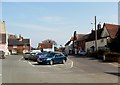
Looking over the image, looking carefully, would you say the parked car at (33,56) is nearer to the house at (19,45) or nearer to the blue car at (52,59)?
the blue car at (52,59)

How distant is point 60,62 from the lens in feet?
133

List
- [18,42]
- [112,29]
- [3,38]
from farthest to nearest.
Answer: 1. [18,42]
2. [3,38]
3. [112,29]

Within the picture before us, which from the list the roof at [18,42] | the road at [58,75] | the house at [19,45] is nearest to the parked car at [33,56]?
the road at [58,75]

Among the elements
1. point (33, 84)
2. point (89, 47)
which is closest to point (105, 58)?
point (33, 84)

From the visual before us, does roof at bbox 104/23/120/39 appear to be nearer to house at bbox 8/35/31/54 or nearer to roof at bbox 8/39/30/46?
house at bbox 8/35/31/54

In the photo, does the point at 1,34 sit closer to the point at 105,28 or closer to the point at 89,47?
the point at 89,47

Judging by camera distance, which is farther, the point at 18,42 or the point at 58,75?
the point at 18,42

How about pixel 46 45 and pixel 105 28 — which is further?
pixel 46 45

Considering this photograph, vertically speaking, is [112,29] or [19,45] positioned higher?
[112,29]

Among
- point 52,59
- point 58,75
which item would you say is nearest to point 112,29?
point 52,59

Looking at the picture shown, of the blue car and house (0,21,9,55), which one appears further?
house (0,21,9,55)

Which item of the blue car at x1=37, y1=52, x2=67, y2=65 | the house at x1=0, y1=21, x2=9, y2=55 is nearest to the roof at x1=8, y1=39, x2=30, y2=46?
the house at x1=0, y1=21, x2=9, y2=55

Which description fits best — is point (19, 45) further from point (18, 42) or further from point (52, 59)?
point (52, 59)

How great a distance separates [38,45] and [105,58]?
105 m
